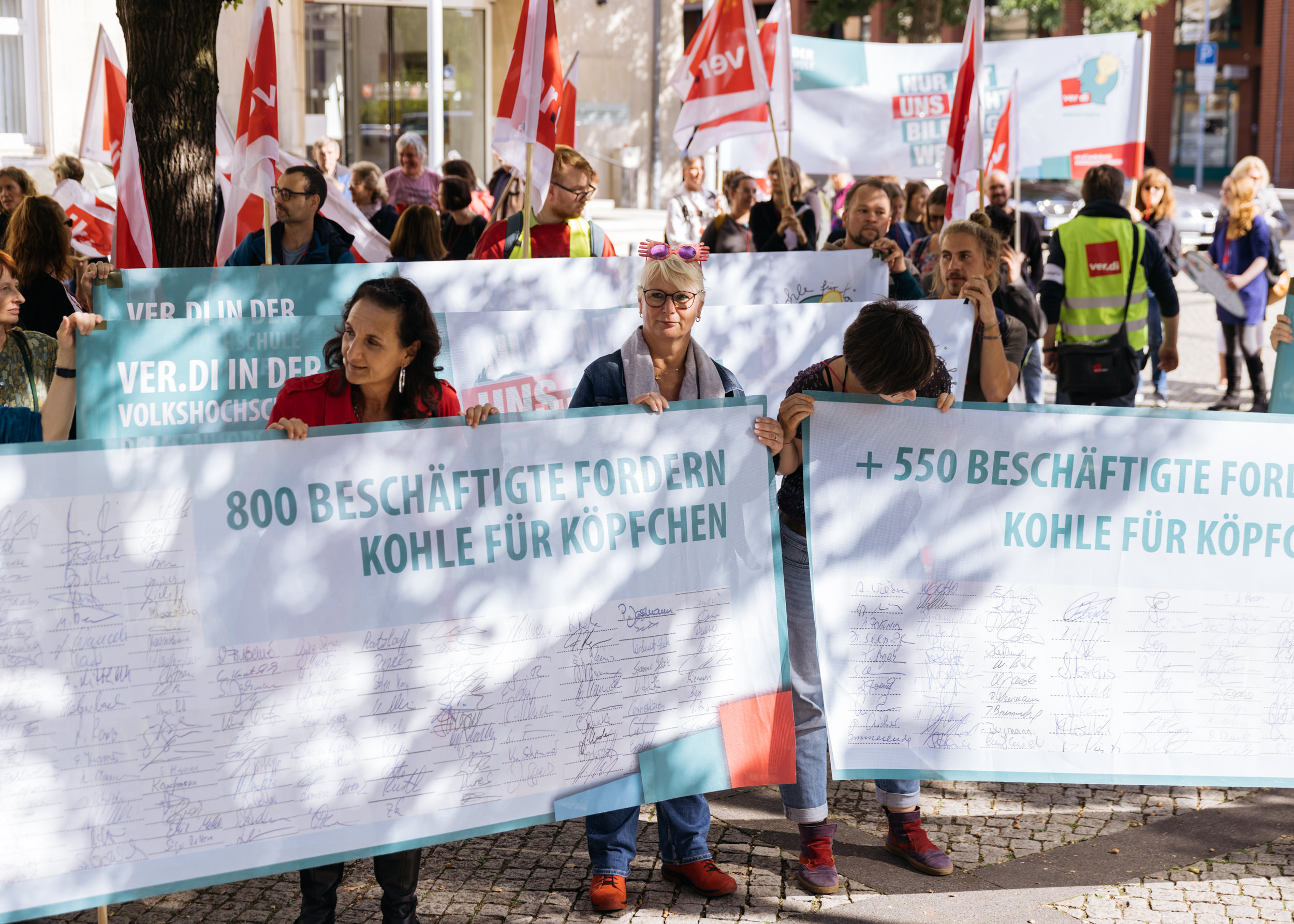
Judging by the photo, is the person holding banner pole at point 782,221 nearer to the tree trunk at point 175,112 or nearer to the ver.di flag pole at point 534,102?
the ver.di flag pole at point 534,102

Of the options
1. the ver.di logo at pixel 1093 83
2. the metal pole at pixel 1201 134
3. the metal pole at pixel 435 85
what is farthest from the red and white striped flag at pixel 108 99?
the metal pole at pixel 1201 134

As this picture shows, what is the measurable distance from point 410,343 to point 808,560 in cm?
139

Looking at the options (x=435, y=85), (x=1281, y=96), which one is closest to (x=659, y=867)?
(x=435, y=85)

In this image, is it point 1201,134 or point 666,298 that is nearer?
point 666,298

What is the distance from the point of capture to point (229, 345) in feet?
17.0

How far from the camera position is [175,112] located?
677 cm

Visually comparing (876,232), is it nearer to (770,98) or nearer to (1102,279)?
(1102,279)

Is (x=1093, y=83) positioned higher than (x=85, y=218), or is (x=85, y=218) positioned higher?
(x=1093, y=83)

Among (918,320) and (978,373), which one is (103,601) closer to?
(918,320)

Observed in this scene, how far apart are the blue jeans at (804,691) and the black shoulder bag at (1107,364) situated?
12.7ft

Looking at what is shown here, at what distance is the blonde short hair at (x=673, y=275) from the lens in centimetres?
406

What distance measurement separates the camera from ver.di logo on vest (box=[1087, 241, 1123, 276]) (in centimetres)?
755

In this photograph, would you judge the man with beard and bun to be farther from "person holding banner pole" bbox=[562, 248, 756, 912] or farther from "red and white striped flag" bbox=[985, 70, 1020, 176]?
"person holding banner pole" bbox=[562, 248, 756, 912]

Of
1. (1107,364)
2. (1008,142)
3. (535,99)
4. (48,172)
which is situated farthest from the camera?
(48,172)
